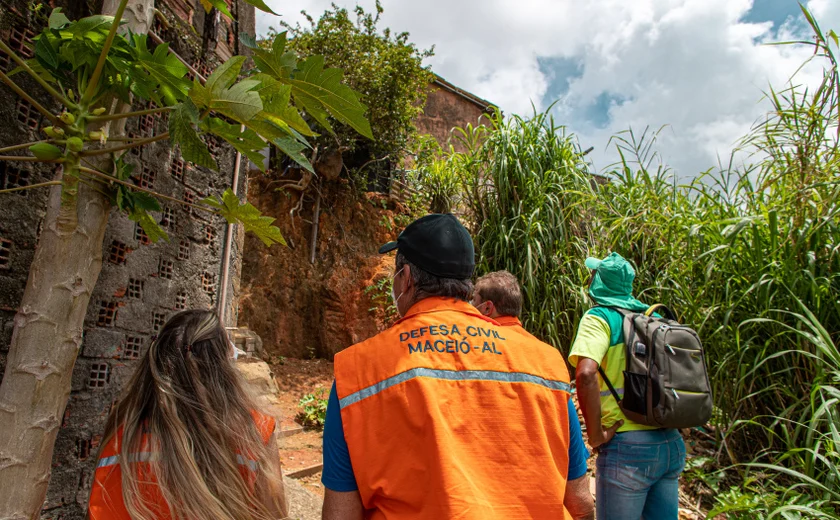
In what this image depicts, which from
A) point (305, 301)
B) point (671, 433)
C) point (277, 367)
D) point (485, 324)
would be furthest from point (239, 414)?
point (305, 301)

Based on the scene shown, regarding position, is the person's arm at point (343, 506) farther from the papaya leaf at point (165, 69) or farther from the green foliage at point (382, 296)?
the green foliage at point (382, 296)

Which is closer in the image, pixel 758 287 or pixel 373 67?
pixel 758 287

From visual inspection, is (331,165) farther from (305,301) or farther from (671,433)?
(671,433)

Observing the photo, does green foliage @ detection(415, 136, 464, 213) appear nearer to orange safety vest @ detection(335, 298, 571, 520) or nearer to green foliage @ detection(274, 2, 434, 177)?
green foliage @ detection(274, 2, 434, 177)

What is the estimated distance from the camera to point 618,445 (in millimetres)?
2412

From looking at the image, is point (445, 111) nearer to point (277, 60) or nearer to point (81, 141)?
point (277, 60)

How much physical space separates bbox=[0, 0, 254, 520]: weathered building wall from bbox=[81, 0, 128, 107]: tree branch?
0.43 meters

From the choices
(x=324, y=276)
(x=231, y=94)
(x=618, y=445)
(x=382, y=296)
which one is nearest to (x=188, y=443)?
(x=231, y=94)

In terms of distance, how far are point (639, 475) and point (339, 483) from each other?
1643mm

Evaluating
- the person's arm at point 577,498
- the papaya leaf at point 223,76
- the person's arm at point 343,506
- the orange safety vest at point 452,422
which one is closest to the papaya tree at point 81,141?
the papaya leaf at point 223,76

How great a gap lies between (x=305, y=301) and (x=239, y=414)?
24.7ft

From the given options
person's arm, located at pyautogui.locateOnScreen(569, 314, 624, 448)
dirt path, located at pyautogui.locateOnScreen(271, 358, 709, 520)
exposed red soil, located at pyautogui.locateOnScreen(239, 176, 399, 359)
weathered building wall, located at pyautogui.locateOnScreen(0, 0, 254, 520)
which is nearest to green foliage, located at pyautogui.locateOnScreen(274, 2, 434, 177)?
exposed red soil, located at pyautogui.locateOnScreen(239, 176, 399, 359)

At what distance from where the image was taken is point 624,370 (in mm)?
2479

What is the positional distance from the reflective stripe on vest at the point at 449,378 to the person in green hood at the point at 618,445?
1.09 metres
